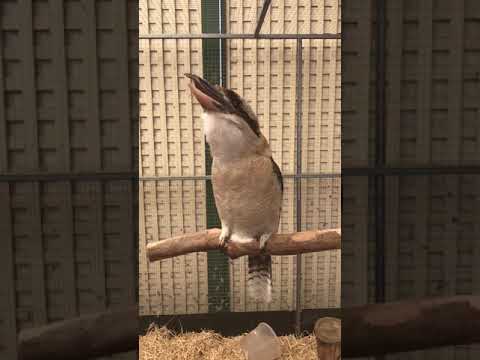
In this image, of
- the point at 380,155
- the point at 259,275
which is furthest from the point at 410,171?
the point at 259,275

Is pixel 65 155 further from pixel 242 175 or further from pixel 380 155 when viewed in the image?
pixel 380 155

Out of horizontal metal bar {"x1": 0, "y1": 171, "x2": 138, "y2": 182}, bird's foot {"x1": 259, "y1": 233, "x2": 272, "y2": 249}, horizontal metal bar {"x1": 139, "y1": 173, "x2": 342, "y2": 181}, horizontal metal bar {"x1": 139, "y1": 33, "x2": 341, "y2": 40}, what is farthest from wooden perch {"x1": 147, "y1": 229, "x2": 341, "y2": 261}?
horizontal metal bar {"x1": 139, "y1": 33, "x2": 341, "y2": 40}

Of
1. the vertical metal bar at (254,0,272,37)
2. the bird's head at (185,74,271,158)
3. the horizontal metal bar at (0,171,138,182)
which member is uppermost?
the vertical metal bar at (254,0,272,37)

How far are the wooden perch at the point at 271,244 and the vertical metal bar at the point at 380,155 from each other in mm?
154

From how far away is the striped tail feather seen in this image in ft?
2.80

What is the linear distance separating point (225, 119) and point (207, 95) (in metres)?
0.06

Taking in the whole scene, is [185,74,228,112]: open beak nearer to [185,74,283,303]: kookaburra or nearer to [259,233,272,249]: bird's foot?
[185,74,283,303]: kookaburra

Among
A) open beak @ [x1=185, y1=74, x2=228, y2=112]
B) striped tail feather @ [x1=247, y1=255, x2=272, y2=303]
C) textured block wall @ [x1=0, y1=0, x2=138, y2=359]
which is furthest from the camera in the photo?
striped tail feather @ [x1=247, y1=255, x2=272, y2=303]

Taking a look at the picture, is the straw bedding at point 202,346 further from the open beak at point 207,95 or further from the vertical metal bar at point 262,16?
the vertical metal bar at point 262,16

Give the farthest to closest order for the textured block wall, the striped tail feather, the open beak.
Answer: the striped tail feather
the open beak
the textured block wall

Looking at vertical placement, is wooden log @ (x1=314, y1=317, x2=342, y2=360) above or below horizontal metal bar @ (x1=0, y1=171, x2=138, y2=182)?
below

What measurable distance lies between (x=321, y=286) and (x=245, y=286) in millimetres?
206

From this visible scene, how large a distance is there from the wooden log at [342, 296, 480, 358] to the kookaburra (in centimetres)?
24

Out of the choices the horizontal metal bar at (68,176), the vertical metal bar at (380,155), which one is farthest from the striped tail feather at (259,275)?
the horizontal metal bar at (68,176)
